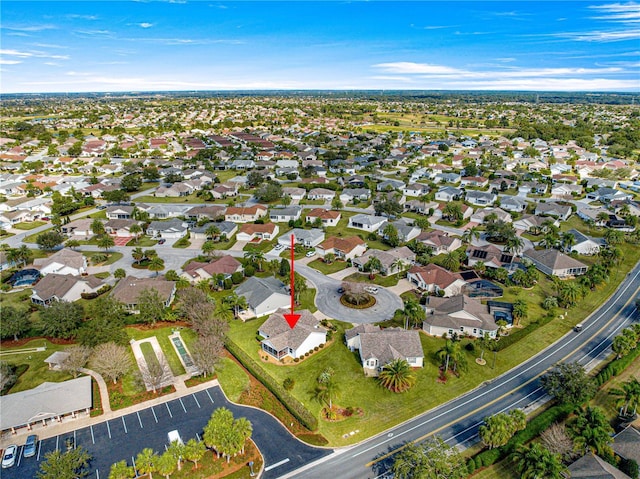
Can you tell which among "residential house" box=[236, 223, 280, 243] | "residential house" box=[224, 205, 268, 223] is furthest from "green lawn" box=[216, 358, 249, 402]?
"residential house" box=[224, 205, 268, 223]

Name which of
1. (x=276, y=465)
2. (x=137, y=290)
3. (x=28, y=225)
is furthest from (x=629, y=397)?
(x=28, y=225)

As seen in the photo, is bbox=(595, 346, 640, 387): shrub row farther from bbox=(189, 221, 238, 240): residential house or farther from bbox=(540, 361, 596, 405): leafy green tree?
bbox=(189, 221, 238, 240): residential house

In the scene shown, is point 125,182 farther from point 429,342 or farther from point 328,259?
point 429,342

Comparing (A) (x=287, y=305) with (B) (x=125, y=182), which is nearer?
(A) (x=287, y=305)

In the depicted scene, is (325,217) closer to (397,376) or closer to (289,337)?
(289,337)

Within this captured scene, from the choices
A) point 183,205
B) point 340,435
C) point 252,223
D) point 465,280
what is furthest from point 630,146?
point 340,435

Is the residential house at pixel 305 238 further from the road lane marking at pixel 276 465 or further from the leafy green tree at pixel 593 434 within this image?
the leafy green tree at pixel 593 434
